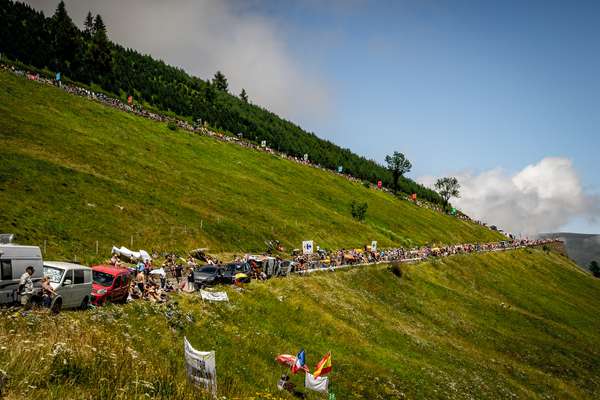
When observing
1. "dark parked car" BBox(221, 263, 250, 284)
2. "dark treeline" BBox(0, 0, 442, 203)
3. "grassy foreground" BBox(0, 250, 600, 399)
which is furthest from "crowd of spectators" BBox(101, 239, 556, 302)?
Result: "dark treeline" BBox(0, 0, 442, 203)

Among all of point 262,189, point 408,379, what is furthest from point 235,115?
point 408,379

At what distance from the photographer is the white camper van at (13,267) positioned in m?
16.8

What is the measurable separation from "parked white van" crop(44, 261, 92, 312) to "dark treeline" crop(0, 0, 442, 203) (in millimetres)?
85538

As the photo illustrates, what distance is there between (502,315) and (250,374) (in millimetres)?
49856

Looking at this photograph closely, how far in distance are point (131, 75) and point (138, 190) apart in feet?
253

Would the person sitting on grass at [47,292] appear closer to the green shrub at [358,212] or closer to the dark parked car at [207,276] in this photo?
the dark parked car at [207,276]

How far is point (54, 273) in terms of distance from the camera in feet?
64.1

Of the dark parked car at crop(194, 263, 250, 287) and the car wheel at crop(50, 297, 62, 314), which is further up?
the car wheel at crop(50, 297, 62, 314)

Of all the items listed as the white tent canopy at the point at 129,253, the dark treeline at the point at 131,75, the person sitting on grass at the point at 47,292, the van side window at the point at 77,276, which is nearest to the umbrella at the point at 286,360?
the van side window at the point at 77,276

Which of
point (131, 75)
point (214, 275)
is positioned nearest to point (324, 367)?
point (214, 275)

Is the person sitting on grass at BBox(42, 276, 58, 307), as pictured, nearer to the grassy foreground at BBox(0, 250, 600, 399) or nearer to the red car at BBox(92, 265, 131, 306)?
the grassy foreground at BBox(0, 250, 600, 399)

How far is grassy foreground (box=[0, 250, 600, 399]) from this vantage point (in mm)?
9883

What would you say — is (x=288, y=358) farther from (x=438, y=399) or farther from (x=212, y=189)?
(x=212, y=189)

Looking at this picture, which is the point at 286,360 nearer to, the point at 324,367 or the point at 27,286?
the point at 324,367
